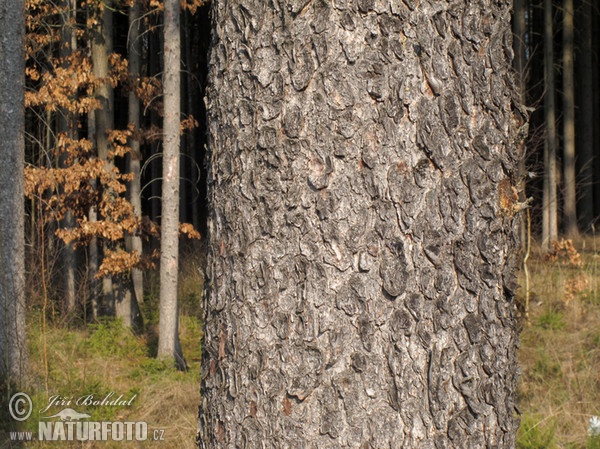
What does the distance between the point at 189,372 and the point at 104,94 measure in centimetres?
491

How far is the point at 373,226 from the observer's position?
1.69m

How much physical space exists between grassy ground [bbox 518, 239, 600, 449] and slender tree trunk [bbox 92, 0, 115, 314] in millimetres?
6468

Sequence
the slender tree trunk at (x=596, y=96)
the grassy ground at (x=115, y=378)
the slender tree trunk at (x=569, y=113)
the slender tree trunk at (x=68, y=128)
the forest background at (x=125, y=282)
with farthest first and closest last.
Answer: the slender tree trunk at (x=596, y=96) < the slender tree trunk at (x=569, y=113) < the slender tree trunk at (x=68, y=128) < the forest background at (x=125, y=282) < the grassy ground at (x=115, y=378)

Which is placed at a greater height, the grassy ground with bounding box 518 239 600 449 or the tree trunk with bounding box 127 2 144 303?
the tree trunk with bounding box 127 2 144 303

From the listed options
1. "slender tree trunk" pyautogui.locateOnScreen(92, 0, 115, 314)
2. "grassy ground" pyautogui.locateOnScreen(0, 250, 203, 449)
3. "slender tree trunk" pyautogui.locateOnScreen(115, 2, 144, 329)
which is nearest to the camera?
"grassy ground" pyautogui.locateOnScreen(0, 250, 203, 449)

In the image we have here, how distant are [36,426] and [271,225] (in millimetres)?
4632

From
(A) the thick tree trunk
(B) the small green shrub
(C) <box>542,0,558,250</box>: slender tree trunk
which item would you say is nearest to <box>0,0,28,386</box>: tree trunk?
(B) the small green shrub

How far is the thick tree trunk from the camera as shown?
5.55ft

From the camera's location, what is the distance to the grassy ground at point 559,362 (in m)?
5.29

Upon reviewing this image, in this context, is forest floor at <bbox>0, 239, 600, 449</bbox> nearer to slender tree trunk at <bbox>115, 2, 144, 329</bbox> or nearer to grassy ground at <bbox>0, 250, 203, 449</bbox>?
grassy ground at <bbox>0, 250, 203, 449</bbox>

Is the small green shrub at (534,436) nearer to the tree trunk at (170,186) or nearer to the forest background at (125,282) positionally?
the forest background at (125,282)

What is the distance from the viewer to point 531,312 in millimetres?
9117

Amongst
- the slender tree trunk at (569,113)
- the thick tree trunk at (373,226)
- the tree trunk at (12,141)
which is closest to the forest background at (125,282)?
the tree trunk at (12,141)

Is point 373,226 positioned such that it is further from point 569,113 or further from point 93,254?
point 569,113
